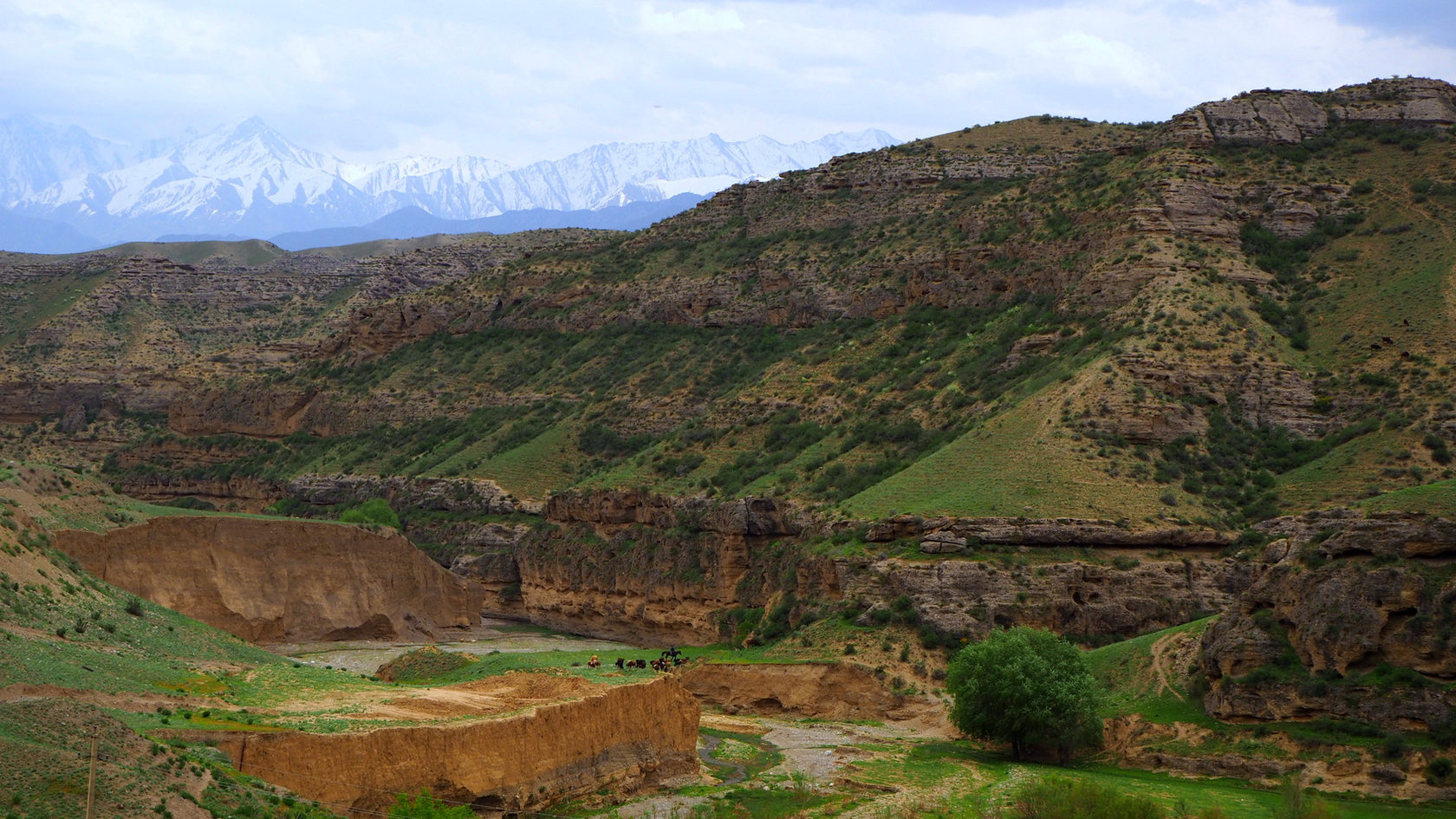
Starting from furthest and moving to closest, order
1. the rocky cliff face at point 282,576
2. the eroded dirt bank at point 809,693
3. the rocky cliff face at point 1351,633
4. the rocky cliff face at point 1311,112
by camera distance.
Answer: the rocky cliff face at point 1311,112
the rocky cliff face at point 282,576
the eroded dirt bank at point 809,693
the rocky cliff face at point 1351,633

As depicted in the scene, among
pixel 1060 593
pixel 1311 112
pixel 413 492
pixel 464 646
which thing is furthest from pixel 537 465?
pixel 1311 112

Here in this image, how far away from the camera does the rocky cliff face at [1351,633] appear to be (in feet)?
141

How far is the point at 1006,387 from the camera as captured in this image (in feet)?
244

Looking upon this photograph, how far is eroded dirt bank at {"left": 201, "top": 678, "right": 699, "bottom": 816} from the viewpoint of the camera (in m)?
32.0

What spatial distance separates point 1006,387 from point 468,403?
44410 millimetres

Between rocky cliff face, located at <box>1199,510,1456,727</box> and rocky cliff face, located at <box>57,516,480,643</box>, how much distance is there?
124ft

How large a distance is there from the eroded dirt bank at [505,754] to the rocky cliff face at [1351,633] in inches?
599

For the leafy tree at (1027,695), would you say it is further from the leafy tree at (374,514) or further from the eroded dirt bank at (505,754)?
the leafy tree at (374,514)

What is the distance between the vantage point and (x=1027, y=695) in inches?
1860

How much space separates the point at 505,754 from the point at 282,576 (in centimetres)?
3597

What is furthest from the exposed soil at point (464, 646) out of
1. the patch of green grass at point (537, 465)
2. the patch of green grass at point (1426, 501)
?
the patch of green grass at point (1426, 501)

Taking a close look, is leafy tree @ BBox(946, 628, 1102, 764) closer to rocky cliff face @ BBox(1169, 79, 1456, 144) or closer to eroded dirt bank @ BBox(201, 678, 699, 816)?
eroded dirt bank @ BBox(201, 678, 699, 816)

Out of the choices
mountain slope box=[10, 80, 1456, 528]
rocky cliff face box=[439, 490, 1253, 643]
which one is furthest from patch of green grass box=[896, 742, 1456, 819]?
mountain slope box=[10, 80, 1456, 528]

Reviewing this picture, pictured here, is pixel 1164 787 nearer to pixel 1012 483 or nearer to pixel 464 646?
pixel 1012 483
